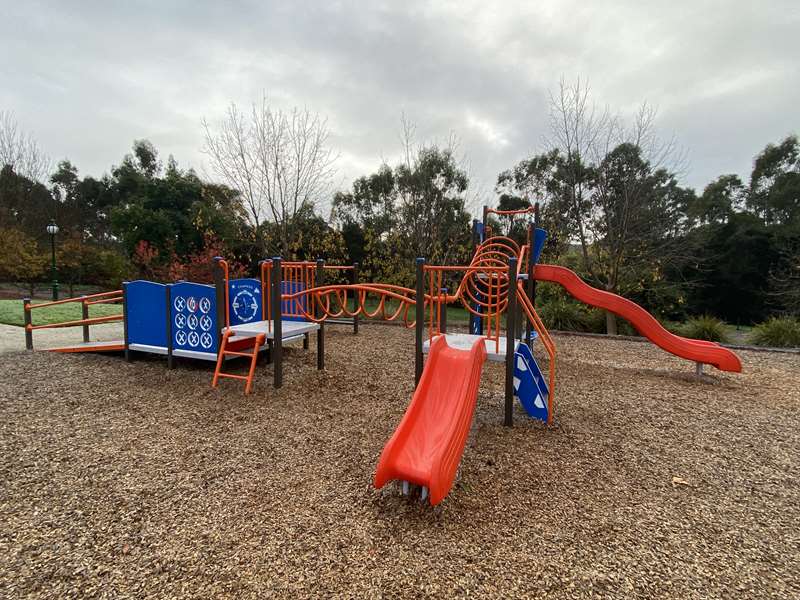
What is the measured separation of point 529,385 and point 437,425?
4.36 feet

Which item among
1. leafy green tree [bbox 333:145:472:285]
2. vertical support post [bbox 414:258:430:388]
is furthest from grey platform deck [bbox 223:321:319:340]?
leafy green tree [bbox 333:145:472:285]

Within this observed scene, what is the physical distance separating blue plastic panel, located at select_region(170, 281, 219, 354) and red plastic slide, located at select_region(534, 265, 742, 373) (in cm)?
413

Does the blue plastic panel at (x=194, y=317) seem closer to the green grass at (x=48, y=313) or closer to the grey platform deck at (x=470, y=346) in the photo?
the grey platform deck at (x=470, y=346)

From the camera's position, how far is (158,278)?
48.7ft

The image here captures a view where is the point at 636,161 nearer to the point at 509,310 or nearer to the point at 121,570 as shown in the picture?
the point at 509,310

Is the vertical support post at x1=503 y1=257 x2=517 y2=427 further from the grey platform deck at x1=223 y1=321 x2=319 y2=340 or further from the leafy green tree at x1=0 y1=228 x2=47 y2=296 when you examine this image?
the leafy green tree at x1=0 y1=228 x2=47 y2=296

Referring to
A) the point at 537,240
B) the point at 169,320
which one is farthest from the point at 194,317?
the point at 537,240

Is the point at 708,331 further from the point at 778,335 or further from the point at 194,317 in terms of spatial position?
the point at 194,317

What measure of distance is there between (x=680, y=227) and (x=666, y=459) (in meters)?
9.74

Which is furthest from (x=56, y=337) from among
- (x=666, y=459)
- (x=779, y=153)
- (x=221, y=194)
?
(x=779, y=153)

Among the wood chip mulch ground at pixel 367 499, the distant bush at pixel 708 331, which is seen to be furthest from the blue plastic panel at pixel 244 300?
the distant bush at pixel 708 331

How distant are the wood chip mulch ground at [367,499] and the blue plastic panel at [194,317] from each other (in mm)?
764

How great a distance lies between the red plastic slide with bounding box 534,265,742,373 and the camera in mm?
4836

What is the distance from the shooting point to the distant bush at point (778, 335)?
26.4 feet
